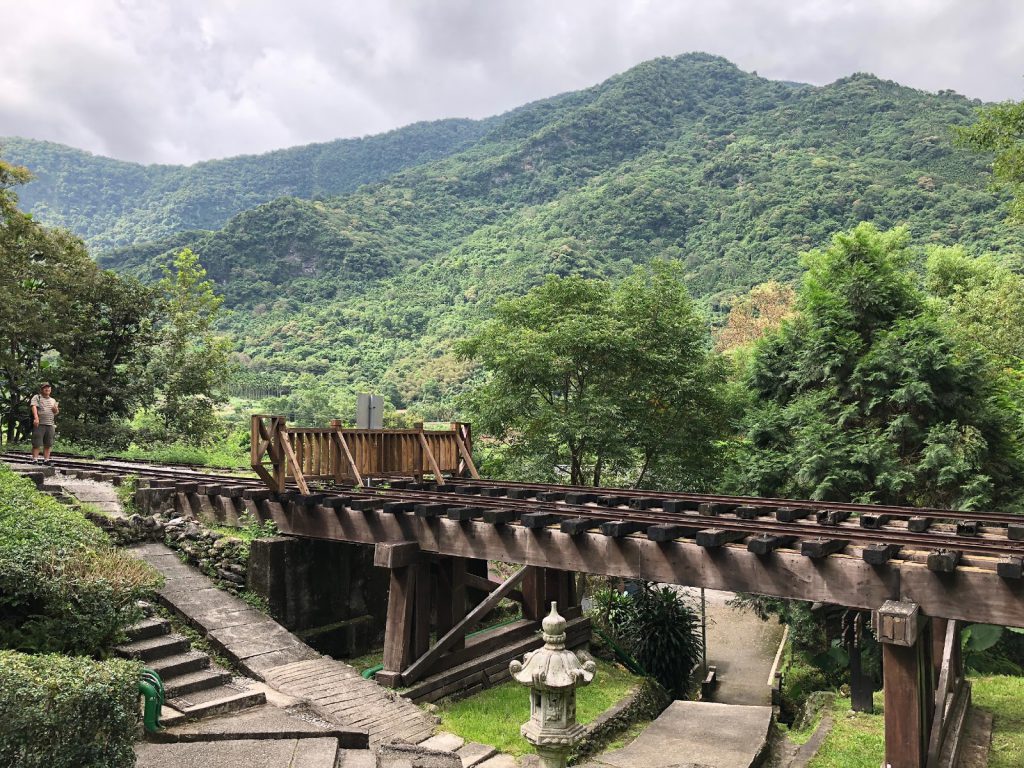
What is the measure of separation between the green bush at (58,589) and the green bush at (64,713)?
4.64 feet

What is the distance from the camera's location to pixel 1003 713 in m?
9.77

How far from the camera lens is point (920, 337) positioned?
48.2 feet

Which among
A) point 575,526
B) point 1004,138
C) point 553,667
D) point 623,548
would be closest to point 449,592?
point 575,526

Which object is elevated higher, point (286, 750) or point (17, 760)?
point (17, 760)

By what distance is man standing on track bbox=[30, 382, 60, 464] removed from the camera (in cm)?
1455

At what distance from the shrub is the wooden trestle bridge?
5.11 feet

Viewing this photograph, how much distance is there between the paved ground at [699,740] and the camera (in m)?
8.13

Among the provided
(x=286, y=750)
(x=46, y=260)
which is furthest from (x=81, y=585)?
(x=46, y=260)

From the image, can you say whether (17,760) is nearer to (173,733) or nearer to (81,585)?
(173,733)

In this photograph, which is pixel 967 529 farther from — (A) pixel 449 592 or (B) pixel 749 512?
(A) pixel 449 592

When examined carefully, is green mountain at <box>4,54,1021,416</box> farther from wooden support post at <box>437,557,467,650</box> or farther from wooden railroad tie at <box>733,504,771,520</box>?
wooden railroad tie at <box>733,504,771,520</box>

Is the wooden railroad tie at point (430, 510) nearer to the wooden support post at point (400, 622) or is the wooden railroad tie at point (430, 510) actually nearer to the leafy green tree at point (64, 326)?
the wooden support post at point (400, 622)

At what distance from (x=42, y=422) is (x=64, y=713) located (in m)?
12.5

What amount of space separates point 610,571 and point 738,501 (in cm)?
345
